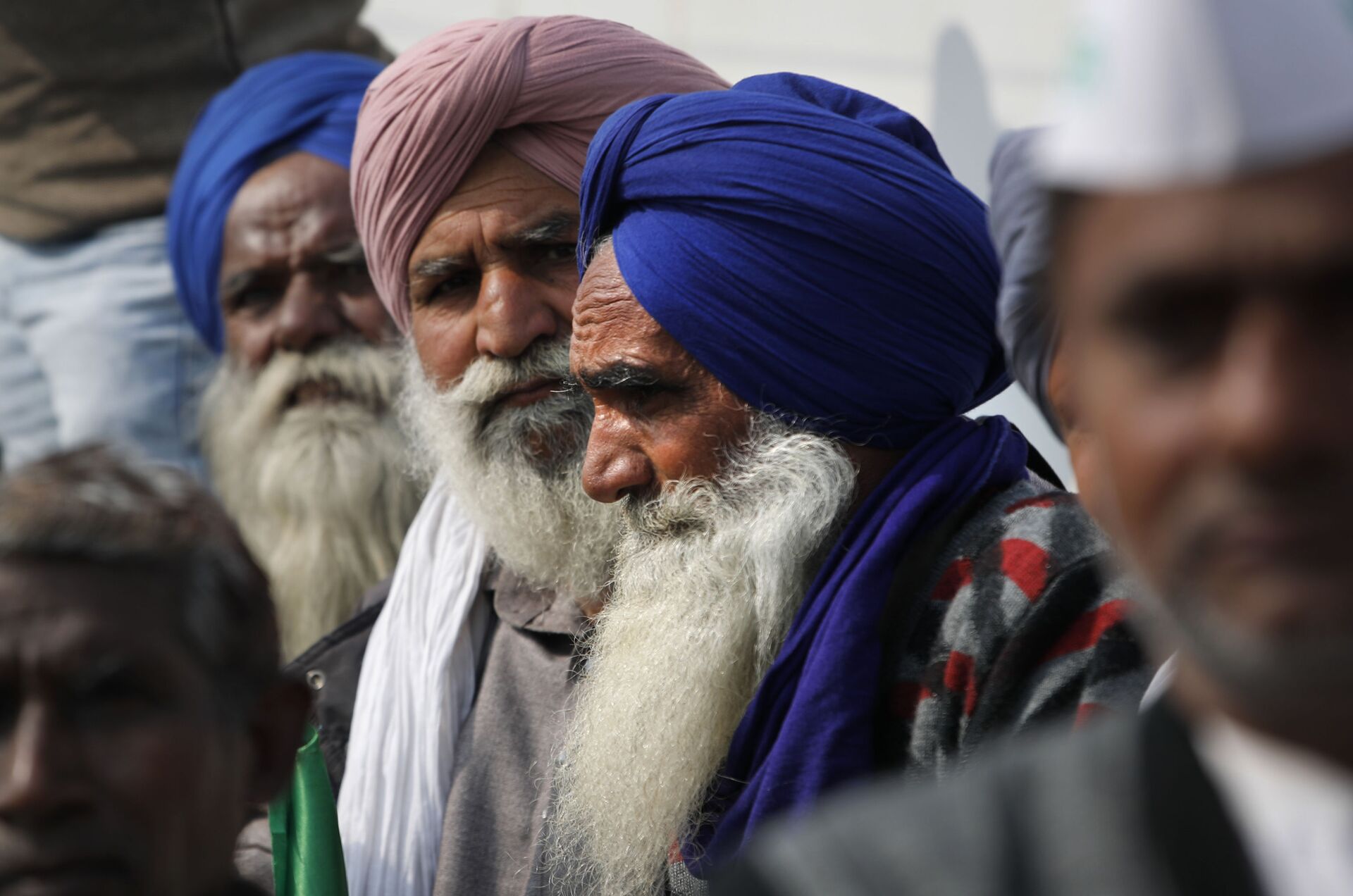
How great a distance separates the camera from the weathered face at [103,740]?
4.95ft

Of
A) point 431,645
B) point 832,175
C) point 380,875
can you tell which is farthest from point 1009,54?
point 380,875

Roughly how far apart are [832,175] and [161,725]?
1.53 metres

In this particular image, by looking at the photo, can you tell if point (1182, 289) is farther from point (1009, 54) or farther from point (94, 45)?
point (94, 45)

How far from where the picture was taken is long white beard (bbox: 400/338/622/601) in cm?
329

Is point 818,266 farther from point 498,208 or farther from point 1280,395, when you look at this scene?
point 1280,395

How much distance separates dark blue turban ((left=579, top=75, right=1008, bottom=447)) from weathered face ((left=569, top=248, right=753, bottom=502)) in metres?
0.04

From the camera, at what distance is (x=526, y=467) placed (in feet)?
11.5

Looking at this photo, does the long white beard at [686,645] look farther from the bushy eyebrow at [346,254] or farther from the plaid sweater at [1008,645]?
the bushy eyebrow at [346,254]

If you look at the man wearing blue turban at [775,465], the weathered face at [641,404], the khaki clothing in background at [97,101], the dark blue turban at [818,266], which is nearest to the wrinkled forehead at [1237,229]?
the man wearing blue turban at [775,465]

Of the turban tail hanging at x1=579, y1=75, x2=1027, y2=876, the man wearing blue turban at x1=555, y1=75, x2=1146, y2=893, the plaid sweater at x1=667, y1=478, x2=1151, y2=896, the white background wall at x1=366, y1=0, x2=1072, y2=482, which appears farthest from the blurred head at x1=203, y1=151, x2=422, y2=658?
the plaid sweater at x1=667, y1=478, x2=1151, y2=896

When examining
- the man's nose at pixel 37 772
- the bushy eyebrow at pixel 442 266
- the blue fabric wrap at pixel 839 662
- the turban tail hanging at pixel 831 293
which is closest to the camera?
the man's nose at pixel 37 772

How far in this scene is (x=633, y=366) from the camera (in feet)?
9.11

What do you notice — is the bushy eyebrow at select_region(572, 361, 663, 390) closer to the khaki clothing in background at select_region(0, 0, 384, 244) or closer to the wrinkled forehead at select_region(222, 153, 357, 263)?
the wrinkled forehead at select_region(222, 153, 357, 263)

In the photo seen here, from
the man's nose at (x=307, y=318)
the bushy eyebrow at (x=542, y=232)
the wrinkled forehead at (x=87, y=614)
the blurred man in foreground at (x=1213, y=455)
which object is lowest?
the man's nose at (x=307, y=318)
